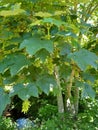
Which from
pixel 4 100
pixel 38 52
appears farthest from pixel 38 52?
pixel 4 100

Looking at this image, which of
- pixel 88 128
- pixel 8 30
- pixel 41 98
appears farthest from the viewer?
pixel 41 98

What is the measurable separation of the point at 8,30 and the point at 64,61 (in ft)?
1.04

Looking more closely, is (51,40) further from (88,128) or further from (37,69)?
(88,128)

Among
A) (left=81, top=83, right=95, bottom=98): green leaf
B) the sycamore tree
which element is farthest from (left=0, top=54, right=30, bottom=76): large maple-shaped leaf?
(left=81, top=83, right=95, bottom=98): green leaf

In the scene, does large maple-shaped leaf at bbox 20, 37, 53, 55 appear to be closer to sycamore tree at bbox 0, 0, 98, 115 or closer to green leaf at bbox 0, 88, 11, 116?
sycamore tree at bbox 0, 0, 98, 115

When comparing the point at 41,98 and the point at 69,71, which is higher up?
the point at 69,71

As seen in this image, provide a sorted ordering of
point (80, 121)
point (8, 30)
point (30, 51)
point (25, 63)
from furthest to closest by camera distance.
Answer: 1. point (80, 121)
2. point (8, 30)
3. point (25, 63)
4. point (30, 51)

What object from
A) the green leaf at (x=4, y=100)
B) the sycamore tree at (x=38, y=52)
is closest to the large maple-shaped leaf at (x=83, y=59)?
the sycamore tree at (x=38, y=52)

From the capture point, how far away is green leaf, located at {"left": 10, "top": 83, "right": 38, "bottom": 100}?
1.08m

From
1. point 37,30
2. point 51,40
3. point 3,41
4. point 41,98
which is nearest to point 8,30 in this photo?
point 3,41

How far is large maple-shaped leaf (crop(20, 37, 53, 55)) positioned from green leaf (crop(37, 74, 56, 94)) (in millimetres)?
158

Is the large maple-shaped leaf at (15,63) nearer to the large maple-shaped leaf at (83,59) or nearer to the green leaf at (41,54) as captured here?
the green leaf at (41,54)

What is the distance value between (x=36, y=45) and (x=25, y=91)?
0.19 meters

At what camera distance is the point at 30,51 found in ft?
3.32
